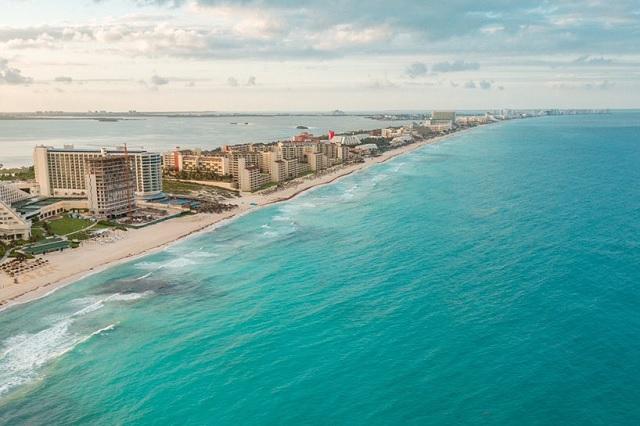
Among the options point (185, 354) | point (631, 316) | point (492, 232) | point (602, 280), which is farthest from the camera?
point (492, 232)

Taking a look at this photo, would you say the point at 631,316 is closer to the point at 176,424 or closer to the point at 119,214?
the point at 176,424

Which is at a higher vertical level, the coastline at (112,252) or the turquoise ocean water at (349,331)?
the coastline at (112,252)

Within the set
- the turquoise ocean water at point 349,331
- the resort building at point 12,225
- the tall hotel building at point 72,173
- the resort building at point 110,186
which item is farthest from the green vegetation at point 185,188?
the resort building at point 12,225

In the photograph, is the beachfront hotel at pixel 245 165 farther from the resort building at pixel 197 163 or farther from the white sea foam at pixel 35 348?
the white sea foam at pixel 35 348

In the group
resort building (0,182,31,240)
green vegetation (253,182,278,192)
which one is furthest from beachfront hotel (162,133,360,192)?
resort building (0,182,31,240)

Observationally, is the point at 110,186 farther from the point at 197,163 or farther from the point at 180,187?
the point at 197,163

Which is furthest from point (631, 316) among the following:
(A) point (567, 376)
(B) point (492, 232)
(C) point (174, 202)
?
(C) point (174, 202)

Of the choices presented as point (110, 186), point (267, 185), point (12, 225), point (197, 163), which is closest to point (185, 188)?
point (197, 163)
